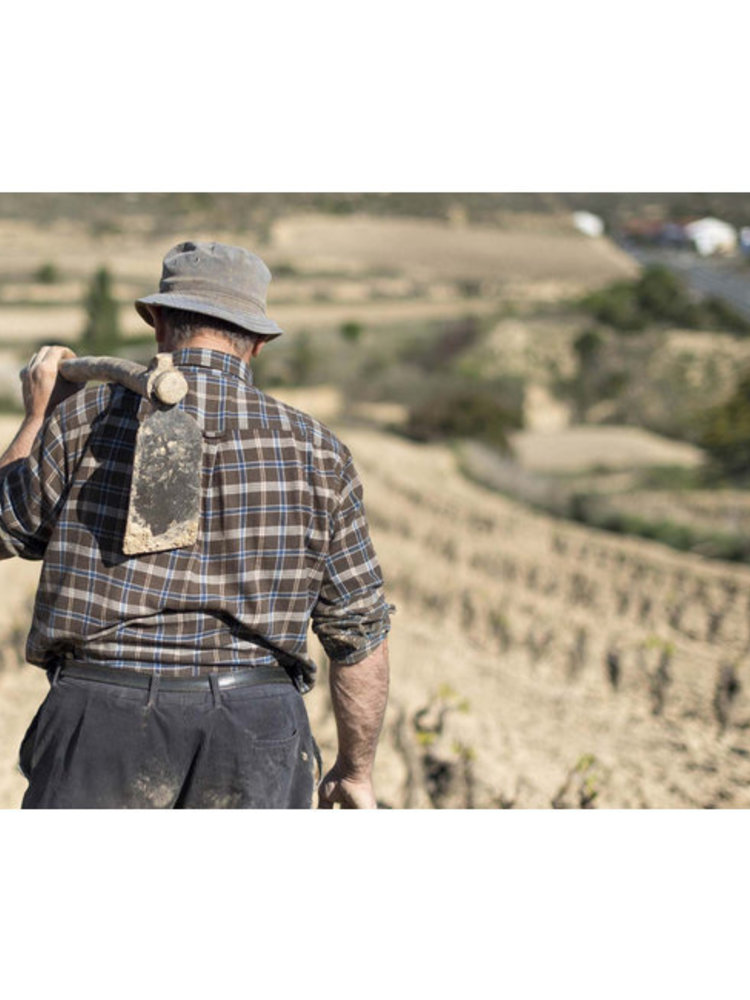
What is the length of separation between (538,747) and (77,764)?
3903mm

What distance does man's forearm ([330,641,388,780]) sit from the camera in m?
2.56

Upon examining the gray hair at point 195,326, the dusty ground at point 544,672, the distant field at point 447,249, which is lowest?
the dusty ground at point 544,672

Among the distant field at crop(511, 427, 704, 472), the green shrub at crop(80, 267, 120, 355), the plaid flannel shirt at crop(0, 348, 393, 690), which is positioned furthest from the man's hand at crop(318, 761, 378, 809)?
the green shrub at crop(80, 267, 120, 355)

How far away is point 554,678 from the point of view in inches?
279

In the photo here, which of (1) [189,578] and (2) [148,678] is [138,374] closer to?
(1) [189,578]

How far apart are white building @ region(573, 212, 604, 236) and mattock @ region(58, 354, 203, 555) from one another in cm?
4585

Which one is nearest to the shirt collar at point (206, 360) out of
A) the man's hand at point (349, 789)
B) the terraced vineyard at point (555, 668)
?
the man's hand at point (349, 789)

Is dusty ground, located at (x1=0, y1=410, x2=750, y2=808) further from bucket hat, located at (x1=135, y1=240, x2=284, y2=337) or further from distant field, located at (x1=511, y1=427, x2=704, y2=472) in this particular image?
distant field, located at (x1=511, y1=427, x2=704, y2=472)

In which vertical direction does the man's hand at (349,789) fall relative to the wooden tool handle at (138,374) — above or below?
below

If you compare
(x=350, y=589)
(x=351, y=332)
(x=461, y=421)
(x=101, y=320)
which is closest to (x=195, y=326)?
(x=350, y=589)

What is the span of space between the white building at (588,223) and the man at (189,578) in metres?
45.6

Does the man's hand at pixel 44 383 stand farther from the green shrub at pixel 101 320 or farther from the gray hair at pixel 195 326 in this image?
the green shrub at pixel 101 320

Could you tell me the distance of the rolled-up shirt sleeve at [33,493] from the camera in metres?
2.28

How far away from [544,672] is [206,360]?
5201 millimetres
